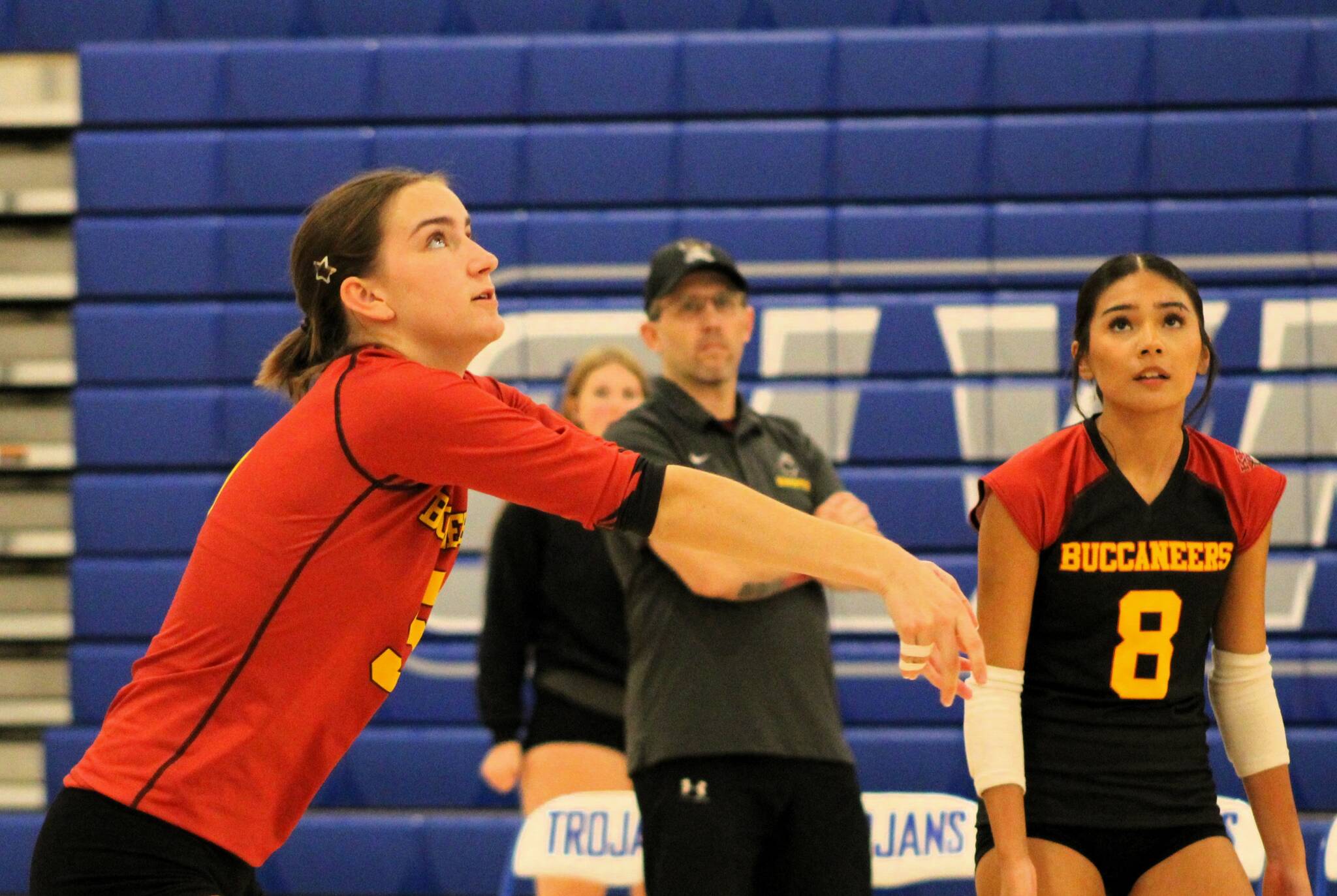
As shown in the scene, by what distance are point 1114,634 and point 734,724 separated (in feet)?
2.56

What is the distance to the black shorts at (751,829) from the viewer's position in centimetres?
250

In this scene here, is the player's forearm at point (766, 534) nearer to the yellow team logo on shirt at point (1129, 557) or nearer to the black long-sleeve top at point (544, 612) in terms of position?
the yellow team logo on shirt at point (1129, 557)

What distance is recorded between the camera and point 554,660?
11.0ft

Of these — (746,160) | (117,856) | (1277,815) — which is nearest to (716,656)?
(1277,815)

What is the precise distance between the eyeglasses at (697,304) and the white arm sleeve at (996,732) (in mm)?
1186

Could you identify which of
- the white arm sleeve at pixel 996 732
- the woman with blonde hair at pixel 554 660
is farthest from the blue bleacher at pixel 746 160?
the white arm sleeve at pixel 996 732

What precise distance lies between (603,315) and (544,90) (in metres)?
0.84

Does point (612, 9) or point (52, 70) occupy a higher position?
point (612, 9)

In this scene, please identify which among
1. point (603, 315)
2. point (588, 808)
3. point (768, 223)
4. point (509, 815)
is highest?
point (768, 223)

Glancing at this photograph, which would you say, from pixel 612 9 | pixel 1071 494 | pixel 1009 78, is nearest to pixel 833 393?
pixel 1009 78

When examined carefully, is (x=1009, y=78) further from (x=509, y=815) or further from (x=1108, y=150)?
(x=509, y=815)

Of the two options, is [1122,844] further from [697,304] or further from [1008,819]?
[697,304]

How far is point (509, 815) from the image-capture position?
488 cm

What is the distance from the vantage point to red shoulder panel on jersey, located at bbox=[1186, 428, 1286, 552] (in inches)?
80.9
